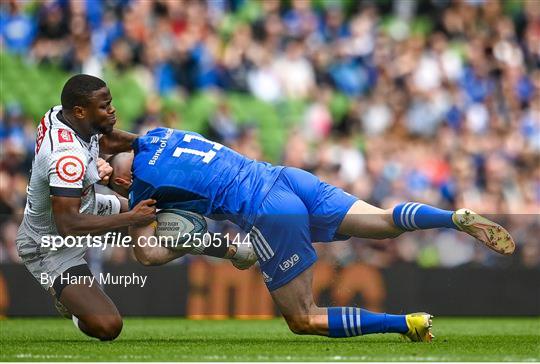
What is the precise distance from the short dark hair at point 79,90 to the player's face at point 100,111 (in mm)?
43

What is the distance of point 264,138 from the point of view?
17906mm

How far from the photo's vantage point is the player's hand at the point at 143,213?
9109 millimetres

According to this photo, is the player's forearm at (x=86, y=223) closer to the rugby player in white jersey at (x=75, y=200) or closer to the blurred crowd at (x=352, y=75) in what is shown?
the rugby player in white jersey at (x=75, y=200)

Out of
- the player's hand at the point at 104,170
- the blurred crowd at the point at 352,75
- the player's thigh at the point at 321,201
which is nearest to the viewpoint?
the player's thigh at the point at 321,201

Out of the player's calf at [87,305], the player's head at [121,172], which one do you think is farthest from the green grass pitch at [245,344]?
the player's head at [121,172]

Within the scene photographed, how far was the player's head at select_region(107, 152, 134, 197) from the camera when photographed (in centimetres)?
945

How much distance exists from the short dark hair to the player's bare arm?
75cm

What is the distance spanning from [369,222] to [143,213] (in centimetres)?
170

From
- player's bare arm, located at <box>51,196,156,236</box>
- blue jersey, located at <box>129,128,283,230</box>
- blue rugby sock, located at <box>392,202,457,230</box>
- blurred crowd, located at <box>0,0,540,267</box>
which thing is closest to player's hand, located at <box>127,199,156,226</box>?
player's bare arm, located at <box>51,196,156,236</box>

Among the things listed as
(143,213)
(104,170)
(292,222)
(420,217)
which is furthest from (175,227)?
(420,217)

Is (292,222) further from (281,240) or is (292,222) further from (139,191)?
(139,191)

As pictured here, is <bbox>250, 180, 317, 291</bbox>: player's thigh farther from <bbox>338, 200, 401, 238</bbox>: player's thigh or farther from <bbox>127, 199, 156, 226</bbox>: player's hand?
<bbox>127, 199, 156, 226</bbox>: player's hand

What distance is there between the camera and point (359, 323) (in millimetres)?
9031

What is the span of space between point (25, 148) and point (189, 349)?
7.51 metres
